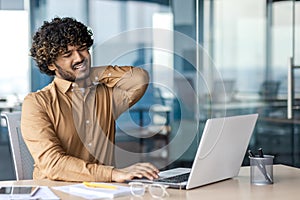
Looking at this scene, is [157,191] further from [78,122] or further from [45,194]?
[78,122]

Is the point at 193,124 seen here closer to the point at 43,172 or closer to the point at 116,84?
the point at 116,84

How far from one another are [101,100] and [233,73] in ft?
Answer: 10.2

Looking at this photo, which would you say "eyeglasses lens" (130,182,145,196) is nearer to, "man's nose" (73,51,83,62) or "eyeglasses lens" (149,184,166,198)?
"eyeglasses lens" (149,184,166,198)

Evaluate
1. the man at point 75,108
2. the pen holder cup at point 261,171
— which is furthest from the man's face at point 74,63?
the pen holder cup at point 261,171

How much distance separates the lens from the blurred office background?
17.3 feet

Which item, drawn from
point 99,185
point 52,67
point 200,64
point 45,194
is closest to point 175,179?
point 99,185

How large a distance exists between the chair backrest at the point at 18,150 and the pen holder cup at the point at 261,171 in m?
0.98

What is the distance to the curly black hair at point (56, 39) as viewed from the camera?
107 inches

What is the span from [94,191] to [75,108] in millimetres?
626

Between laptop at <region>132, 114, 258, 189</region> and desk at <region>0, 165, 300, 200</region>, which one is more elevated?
laptop at <region>132, 114, 258, 189</region>

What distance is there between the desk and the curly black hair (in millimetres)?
572

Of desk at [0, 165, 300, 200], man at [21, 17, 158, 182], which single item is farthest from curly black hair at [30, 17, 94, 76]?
desk at [0, 165, 300, 200]

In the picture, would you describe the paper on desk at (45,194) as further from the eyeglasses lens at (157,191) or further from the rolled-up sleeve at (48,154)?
the eyeglasses lens at (157,191)

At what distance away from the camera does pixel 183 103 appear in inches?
226
